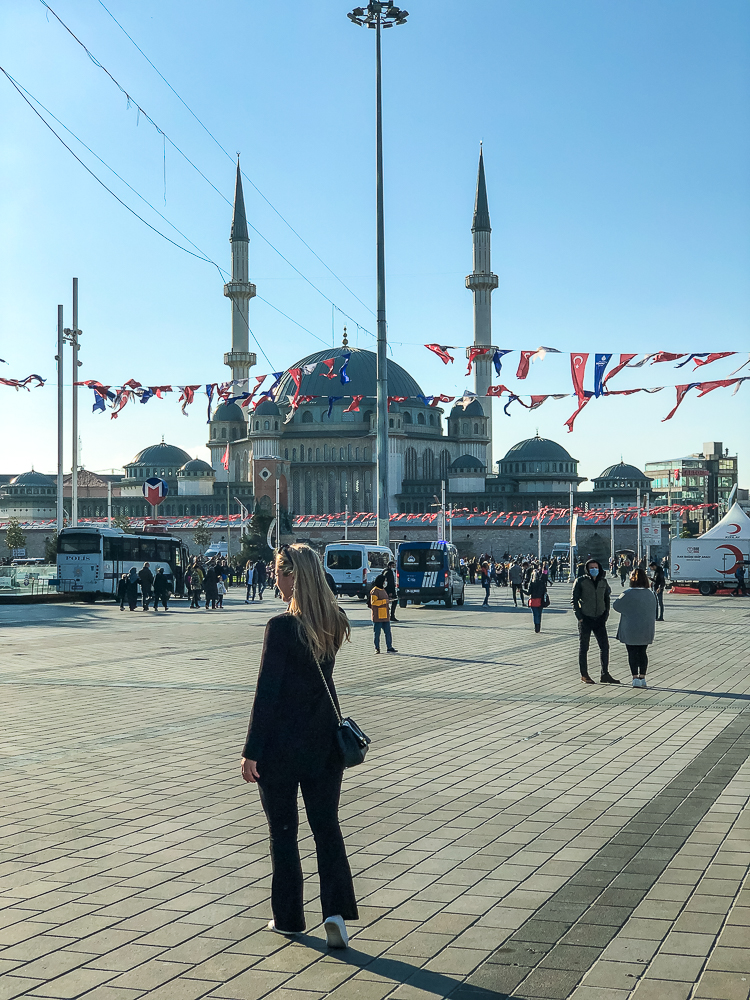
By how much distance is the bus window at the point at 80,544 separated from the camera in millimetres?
35062

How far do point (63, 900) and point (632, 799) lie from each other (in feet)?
11.3

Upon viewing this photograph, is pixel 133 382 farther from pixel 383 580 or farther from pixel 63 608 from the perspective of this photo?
pixel 383 580

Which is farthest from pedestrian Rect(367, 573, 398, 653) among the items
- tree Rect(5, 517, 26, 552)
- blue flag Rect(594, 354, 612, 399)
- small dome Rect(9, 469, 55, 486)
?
small dome Rect(9, 469, 55, 486)

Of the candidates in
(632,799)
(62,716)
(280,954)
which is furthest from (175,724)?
(280,954)

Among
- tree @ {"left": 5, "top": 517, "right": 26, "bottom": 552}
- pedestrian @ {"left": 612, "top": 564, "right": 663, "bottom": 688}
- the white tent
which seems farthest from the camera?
tree @ {"left": 5, "top": 517, "right": 26, "bottom": 552}

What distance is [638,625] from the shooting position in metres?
12.3

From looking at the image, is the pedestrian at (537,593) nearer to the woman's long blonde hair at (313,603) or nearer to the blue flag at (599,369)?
the blue flag at (599,369)

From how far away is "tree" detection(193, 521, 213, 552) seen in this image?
87.4 m

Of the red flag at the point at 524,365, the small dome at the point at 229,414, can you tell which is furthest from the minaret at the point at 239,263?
the red flag at the point at 524,365

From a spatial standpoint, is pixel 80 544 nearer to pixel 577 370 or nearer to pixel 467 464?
pixel 577 370

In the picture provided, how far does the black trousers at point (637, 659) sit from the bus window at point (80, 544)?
25409 mm

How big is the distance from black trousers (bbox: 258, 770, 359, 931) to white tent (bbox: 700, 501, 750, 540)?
125 feet

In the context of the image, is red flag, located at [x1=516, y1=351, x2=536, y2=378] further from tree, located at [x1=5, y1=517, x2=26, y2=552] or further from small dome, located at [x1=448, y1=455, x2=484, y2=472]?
small dome, located at [x1=448, y1=455, x2=484, y2=472]

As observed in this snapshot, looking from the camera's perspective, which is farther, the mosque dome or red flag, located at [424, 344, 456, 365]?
the mosque dome
